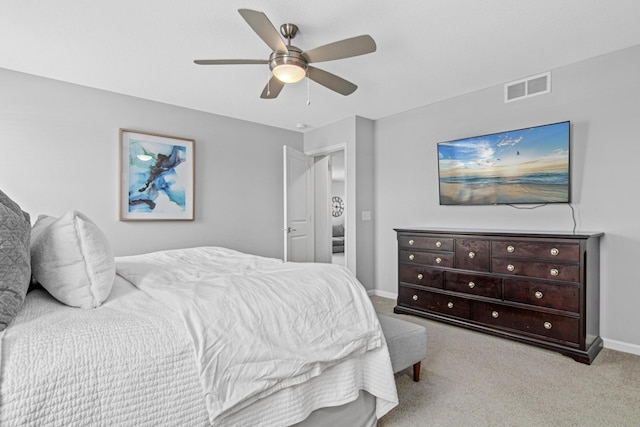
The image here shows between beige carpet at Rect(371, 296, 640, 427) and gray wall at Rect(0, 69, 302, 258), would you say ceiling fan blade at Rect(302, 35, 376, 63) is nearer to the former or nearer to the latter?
beige carpet at Rect(371, 296, 640, 427)

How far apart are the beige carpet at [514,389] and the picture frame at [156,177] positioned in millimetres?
3083

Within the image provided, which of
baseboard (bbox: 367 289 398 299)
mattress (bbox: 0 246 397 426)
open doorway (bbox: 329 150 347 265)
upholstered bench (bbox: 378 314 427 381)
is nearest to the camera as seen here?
mattress (bbox: 0 246 397 426)

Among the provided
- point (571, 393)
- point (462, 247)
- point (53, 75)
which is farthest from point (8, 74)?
point (571, 393)

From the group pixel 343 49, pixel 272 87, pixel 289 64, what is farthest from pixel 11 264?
pixel 272 87

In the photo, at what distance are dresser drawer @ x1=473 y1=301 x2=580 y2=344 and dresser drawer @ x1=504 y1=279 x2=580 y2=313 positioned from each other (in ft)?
0.27

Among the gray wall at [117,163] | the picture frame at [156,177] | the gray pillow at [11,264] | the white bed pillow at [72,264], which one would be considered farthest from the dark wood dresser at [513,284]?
the gray pillow at [11,264]

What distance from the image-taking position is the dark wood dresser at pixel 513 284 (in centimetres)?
259

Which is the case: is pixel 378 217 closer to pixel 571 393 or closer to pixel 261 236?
pixel 261 236

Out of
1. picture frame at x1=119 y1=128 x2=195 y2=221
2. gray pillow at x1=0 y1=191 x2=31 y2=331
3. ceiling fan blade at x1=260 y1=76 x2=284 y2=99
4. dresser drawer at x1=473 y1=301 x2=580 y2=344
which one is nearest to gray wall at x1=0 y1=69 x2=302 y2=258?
picture frame at x1=119 y1=128 x2=195 y2=221

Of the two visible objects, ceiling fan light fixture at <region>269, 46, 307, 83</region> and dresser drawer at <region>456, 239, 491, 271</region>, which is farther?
dresser drawer at <region>456, 239, 491, 271</region>

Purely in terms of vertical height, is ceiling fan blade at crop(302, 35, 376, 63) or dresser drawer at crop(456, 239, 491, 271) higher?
ceiling fan blade at crop(302, 35, 376, 63)

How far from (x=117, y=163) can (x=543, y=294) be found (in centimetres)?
427

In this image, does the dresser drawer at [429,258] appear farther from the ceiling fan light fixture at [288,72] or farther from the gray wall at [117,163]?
the ceiling fan light fixture at [288,72]

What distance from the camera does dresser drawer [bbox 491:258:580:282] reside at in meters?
2.60
